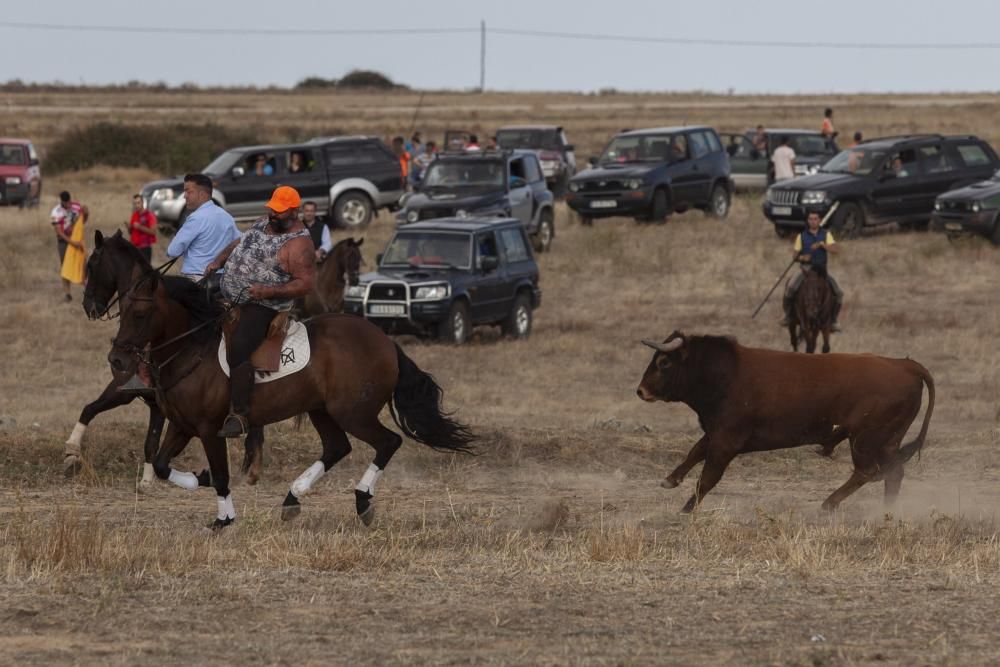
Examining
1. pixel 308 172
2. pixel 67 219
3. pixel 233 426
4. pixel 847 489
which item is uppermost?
pixel 233 426

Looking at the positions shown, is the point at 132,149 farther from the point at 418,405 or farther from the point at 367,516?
the point at 367,516

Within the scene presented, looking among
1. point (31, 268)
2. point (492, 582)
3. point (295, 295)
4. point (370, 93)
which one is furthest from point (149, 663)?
point (370, 93)

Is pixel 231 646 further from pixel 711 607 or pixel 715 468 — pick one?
pixel 715 468

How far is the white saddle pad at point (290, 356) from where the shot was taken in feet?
34.2

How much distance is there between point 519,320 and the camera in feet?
75.7

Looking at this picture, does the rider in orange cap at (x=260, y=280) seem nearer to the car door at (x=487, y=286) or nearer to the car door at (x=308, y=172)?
the car door at (x=487, y=286)

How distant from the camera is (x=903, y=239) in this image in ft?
105

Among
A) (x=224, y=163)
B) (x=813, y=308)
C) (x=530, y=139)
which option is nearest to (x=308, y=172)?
(x=224, y=163)

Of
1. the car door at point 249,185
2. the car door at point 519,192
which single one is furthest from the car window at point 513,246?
the car door at point 249,185

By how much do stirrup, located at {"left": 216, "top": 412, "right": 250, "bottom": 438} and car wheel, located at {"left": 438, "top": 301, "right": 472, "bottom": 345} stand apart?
11.3 m

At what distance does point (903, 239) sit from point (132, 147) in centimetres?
2852

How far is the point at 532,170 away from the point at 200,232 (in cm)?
1983

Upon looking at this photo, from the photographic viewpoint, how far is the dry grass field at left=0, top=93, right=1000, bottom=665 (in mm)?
7578

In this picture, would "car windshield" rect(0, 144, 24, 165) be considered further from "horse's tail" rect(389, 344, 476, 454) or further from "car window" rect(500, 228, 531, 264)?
"horse's tail" rect(389, 344, 476, 454)
